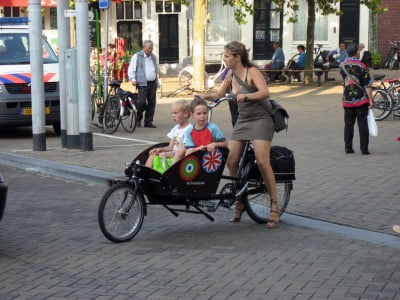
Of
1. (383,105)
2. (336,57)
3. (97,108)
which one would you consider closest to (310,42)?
(336,57)

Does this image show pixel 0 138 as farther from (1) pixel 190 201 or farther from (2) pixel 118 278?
(2) pixel 118 278

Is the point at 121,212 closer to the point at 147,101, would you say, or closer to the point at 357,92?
the point at 357,92

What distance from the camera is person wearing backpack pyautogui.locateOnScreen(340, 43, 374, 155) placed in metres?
12.5

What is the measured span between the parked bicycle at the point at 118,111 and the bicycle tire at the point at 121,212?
8320 mm

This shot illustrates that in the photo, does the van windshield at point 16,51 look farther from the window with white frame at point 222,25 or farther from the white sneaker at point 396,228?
the window with white frame at point 222,25

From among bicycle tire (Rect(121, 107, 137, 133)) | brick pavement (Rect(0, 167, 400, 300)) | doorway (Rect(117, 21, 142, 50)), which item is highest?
doorway (Rect(117, 21, 142, 50))

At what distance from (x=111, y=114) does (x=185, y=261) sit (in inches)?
367

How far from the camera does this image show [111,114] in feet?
52.5

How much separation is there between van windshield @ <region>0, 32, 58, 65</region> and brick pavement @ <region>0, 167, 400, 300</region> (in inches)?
303

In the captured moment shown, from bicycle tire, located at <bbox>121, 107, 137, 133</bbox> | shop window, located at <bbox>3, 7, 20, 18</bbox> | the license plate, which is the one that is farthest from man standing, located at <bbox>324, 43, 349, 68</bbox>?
the license plate

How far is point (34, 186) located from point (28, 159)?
1.98 meters

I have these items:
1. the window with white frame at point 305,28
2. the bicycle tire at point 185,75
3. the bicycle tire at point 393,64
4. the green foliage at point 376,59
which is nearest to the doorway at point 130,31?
the window with white frame at point 305,28

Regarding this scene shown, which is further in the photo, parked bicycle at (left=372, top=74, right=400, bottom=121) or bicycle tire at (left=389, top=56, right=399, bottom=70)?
bicycle tire at (left=389, top=56, right=399, bottom=70)

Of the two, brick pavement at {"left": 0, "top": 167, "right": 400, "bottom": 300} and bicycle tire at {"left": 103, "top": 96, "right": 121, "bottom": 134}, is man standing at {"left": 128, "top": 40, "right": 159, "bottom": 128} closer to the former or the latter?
bicycle tire at {"left": 103, "top": 96, "right": 121, "bottom": 134}
